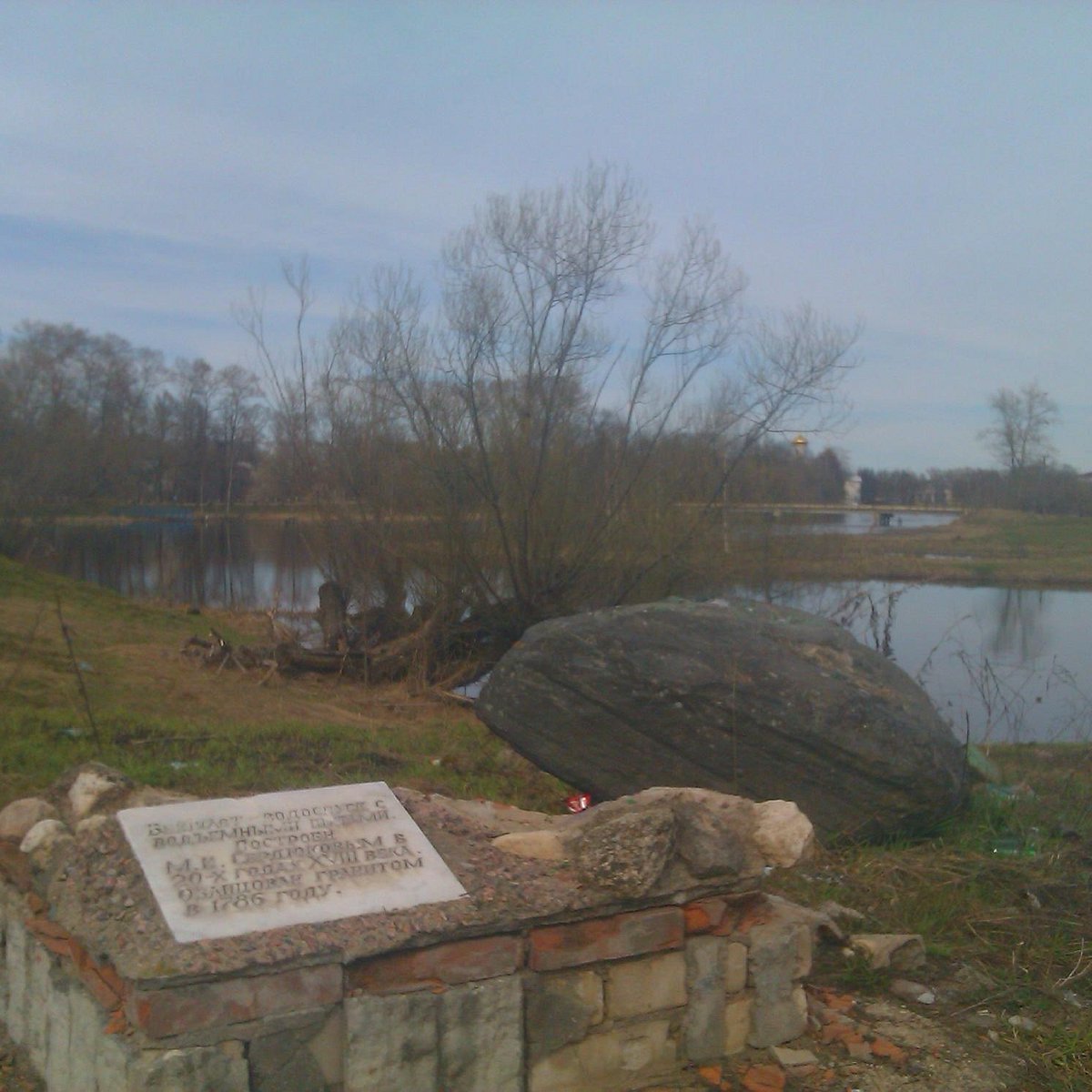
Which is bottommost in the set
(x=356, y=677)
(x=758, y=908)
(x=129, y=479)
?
(x=356, y=677)

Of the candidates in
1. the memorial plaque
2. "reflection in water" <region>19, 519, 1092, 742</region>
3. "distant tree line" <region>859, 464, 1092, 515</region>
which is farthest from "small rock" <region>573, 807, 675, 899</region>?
"distant tree line" <region>859, 464, 1092, 515</region>

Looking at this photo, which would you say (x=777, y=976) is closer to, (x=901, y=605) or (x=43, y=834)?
(x=43, y=834)

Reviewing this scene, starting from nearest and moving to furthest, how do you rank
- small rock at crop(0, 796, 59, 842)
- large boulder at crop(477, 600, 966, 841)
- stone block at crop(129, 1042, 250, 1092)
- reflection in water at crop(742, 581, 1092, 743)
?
stone block at crop(129, 1042, 250, 1092)
small rock at crop(0, 796, 59, 842)
large boulder at crop(477, 600, 966, 841)
reflection in water at crop(742, 581, 1092, 743)

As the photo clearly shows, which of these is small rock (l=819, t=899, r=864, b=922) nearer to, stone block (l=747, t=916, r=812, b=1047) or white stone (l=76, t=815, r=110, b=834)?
stone block (l=747, t=916, r=812, b=1047)

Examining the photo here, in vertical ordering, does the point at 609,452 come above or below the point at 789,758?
above

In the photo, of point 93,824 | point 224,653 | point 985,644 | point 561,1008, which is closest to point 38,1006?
point 93,824

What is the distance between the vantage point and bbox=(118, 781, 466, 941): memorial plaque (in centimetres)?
329

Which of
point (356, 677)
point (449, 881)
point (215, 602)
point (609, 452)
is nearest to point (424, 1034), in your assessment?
point (449, 881)

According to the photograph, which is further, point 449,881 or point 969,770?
point 969,770

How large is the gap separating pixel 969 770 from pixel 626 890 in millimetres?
4329

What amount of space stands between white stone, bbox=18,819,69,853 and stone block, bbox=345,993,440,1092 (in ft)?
4.10

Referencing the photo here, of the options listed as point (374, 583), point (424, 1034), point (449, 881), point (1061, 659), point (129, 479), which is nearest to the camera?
point (424, 1034)

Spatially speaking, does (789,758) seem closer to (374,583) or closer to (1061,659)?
(1061,659)

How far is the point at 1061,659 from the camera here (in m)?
15.0
